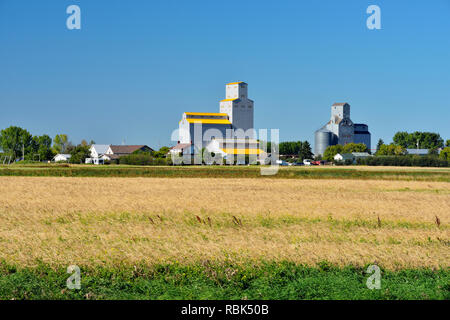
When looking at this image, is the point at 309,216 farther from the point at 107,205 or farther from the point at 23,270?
the point at 23,270

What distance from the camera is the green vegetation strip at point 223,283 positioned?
1038cm

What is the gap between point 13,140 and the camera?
159 m

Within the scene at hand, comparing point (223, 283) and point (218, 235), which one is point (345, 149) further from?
point (223, 283)

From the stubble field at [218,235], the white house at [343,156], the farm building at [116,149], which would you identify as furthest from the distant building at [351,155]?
the stubble field at [218,235]

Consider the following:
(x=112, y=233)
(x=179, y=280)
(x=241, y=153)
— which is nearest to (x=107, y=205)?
(x=112, y=233)

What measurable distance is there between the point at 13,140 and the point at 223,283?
535ft

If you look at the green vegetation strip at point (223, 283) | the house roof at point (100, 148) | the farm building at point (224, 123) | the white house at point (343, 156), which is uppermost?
the farm building at point (224, 123)

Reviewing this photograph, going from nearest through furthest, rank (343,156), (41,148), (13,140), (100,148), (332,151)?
(13,140) < (41,148) < (343,156) < (100,148) < (332,151)

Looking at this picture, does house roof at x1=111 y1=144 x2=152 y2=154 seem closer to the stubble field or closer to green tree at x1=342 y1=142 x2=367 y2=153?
green tree at x1=342 y1=142 x2=367 y2=153

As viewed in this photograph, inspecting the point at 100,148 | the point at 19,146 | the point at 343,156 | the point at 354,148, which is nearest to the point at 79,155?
the point at 19,146

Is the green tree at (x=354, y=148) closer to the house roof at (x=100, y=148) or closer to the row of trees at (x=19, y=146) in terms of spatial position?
the house roof at (x=100, y=148)

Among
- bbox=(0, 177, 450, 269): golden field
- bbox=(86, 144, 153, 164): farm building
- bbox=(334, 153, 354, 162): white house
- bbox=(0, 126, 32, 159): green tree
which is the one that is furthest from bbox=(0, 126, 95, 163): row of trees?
bbox=(0, 177, 450, 269): golden field

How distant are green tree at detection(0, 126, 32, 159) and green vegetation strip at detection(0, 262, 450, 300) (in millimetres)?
159432

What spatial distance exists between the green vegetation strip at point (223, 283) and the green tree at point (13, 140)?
15943 centimetres
